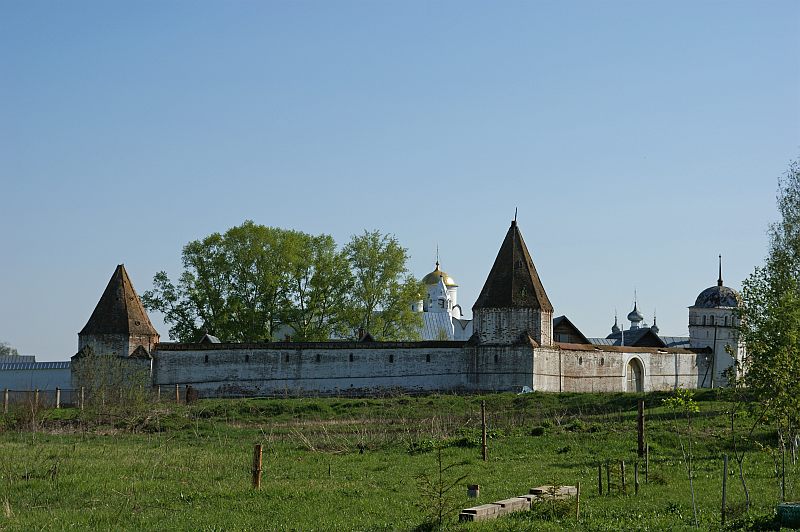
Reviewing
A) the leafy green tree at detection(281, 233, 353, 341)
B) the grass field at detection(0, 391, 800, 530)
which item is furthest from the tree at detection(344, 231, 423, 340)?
the grass field at detection(0, 391, 800, 530)

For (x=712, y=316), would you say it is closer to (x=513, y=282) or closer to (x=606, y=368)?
(x=606, y=368)

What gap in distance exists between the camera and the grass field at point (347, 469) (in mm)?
13641

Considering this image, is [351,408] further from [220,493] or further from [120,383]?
[220,493]

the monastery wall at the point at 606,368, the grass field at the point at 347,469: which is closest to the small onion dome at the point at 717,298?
the monastery wall at the point at 606,368

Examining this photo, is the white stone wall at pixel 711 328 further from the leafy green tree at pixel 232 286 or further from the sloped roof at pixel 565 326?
the leafy green tree at pixel 232 286

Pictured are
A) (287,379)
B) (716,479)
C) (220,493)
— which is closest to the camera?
(220,493)

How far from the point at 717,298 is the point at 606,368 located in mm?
15811

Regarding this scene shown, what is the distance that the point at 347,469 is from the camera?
1894 centimetres

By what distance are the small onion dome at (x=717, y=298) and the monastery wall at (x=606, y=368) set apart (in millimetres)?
6306

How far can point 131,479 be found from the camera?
56.6ft

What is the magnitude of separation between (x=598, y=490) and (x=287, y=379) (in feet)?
96.5

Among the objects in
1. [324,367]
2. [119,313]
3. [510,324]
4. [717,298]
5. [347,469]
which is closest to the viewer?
[347,469]

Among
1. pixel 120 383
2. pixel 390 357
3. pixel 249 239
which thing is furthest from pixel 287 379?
pixel 249 239

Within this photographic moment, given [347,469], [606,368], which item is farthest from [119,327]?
[347,469]
